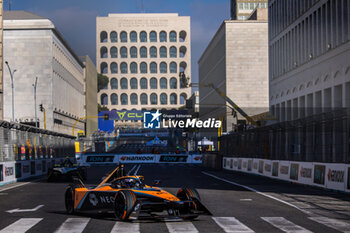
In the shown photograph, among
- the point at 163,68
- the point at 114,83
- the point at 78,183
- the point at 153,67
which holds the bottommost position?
the point at 78,183

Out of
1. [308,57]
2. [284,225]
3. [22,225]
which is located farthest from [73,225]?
[308,57]

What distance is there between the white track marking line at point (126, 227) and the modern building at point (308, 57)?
34.5 meters

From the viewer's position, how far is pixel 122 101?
19825cm

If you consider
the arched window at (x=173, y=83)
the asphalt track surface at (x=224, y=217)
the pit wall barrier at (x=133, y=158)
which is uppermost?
the arched window at (x=173, y=83)

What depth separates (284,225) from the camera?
11.8m

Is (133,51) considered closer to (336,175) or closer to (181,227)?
(336,175)

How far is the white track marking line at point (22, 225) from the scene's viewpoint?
11.2 m

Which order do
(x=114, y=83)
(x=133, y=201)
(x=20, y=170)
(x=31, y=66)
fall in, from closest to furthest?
1. (x=133, y=201)
2. (x=20, y=170)
3. (x=31, y=66)
4. (x=114, y=83)

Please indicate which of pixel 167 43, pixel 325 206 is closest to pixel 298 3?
pixel 325 206

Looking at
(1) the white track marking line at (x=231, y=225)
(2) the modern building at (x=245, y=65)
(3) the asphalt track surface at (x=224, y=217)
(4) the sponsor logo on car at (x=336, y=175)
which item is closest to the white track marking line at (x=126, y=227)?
(3) the asphalt track surface at (x=224, y=217)

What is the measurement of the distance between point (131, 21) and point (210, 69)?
198ft

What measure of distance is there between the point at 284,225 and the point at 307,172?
13.1m

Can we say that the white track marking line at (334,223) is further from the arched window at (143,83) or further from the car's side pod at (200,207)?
the arched window at (143,83)

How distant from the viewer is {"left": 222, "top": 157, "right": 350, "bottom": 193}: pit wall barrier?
2067 cm
